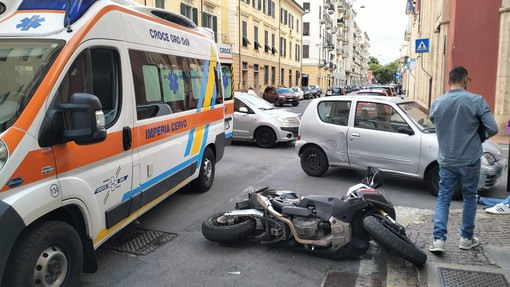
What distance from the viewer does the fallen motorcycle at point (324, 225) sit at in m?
4.04

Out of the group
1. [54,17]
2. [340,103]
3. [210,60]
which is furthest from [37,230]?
[340,103]

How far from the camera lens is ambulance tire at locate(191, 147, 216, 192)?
696 centimetres

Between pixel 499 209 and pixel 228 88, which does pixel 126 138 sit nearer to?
pixel 499 209

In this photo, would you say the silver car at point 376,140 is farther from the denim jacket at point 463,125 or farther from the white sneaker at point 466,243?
the denim jacket at point 463,125

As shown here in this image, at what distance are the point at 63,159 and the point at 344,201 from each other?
102 inches

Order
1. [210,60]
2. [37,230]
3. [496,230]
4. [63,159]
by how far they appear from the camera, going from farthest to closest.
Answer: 1. [210,60]
2. [496,230]
3. [63,159]
4. [37,230]

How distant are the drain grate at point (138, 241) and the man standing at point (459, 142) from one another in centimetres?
292

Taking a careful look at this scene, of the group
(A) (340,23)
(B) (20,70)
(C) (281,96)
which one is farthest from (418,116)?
(A) (340,23)

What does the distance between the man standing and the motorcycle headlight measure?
8.97ft

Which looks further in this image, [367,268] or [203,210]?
[203,210]

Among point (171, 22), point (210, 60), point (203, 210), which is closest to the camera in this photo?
point (171, 22)

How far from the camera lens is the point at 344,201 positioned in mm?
4324

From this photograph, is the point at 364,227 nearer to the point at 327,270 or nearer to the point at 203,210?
the point at 327,270

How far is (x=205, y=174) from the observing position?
7133mm
